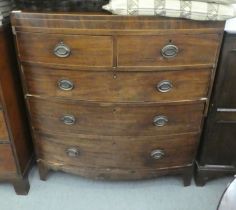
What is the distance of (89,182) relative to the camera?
157cm

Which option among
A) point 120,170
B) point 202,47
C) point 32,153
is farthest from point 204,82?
point 32,153

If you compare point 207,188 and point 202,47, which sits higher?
point 202,47

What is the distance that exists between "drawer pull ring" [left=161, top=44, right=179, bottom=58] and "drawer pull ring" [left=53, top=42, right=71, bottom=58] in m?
0.38

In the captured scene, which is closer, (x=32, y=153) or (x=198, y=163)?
(x=198, y=163)

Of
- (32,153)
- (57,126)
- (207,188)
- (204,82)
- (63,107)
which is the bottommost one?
(207,188)

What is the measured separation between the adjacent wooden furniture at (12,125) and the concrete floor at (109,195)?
8 cm

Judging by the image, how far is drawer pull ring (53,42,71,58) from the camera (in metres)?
1.08

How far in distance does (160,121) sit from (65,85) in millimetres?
464

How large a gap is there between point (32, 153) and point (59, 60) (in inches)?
29.2

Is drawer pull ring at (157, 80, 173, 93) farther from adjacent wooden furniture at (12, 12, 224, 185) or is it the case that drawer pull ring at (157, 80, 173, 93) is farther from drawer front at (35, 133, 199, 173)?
drawer front at (35, 133, 199, 173)

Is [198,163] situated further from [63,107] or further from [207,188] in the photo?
[63,107]

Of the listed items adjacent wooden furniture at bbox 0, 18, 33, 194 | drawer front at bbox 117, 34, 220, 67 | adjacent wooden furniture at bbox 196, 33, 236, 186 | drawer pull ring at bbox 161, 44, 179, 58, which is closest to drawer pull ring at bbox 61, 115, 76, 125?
adjacent wooden furniture at bbox 0, 18, 33, 194

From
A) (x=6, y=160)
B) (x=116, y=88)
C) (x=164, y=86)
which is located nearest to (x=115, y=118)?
(x=116, y=88)

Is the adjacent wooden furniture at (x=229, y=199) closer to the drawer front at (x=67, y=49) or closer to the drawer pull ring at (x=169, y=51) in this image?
the drawer pull ring at (x=169, y=51)
